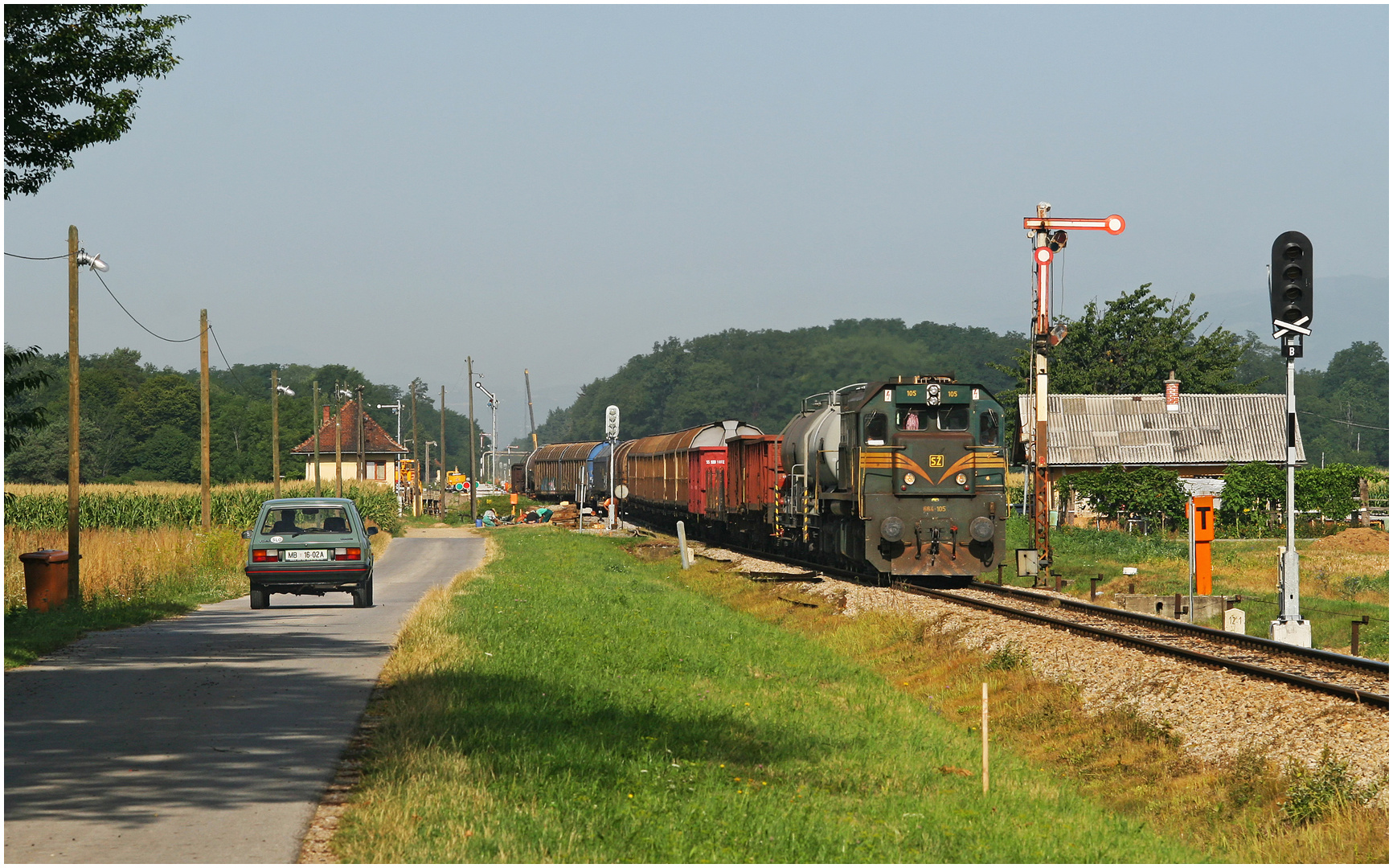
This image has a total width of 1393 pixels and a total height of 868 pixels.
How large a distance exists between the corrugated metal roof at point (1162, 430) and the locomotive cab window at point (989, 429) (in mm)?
37350

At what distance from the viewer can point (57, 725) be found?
997 cm

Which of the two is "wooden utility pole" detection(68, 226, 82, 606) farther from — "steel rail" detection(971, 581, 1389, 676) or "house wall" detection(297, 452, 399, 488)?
"house wall" detection(297, 452, 399, 488)

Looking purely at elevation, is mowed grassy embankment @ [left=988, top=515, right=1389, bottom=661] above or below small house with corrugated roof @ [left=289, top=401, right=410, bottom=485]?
below

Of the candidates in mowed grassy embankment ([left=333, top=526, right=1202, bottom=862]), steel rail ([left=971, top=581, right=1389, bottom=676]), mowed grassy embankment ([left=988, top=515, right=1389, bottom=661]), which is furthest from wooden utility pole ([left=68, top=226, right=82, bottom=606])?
mowed grassy embankment ([left=988, top=515, right=1389, bottom=661])

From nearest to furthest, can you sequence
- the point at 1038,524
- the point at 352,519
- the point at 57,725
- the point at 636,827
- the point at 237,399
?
the point at 636,827 < the point at 57,725 < the point at 352,519 < the point at 1038,524 < the point at 237,399

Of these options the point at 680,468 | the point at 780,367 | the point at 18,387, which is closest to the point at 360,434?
the point at 680,468

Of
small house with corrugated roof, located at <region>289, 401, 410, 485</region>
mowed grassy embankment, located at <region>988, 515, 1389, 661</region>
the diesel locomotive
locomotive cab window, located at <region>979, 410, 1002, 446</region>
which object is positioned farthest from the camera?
small house with corrugated roof, located at <region>289, 401, 410, 485</region>

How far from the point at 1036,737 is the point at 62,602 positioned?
14788mm

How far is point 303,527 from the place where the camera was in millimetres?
21766

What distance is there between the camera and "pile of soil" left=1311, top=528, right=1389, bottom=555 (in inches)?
1567

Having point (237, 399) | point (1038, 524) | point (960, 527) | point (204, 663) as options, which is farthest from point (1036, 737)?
point (237, 399)

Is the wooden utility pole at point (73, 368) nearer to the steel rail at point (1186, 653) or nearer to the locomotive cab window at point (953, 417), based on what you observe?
the steel rail at point (1186, 653)

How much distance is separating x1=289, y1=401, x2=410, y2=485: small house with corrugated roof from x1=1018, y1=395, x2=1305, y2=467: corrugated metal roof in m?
63.9

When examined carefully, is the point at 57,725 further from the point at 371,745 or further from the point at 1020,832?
the point at 1020,832
